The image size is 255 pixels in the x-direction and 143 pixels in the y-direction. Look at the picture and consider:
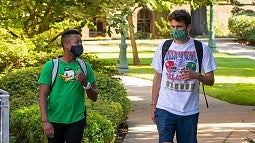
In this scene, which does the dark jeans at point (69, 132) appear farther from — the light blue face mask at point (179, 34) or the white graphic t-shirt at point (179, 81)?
the light blue face mask at point (179, 34)

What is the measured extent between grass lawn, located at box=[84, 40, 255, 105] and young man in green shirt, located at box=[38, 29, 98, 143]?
10.1 m

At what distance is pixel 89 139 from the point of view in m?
8.40

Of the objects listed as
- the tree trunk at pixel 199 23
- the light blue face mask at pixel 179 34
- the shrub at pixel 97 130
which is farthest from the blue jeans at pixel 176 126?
the tree trunk at pixel 199 23

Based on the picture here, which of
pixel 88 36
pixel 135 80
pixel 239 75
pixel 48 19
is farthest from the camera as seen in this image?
pixel 88 36

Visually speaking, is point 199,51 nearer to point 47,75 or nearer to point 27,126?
point 47,75

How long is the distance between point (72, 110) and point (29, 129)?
2473mm

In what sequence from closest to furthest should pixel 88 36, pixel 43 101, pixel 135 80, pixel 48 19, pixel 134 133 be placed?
pixel 43 101 → pixel 134 133 → pixel 48 19 → pixel 135 80 → pixel 88 36

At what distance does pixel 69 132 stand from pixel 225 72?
76.4 feet

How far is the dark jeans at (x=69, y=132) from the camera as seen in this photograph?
632 centimetres

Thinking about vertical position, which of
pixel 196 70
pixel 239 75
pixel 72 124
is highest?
pixel 196 70

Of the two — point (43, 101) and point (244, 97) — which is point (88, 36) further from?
point (43, 101)

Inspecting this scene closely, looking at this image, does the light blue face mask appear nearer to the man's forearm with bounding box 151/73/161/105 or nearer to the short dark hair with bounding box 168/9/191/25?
the short dark hair with bounding box 168/9/191/25

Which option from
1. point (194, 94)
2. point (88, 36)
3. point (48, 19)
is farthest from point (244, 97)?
point (88, 36)

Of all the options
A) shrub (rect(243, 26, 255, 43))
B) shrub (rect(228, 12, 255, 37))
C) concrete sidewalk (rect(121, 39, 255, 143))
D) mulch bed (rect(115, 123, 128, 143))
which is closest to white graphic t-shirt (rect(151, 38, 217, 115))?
concrete sidewalk (rect(121, 39, 255, 143))
